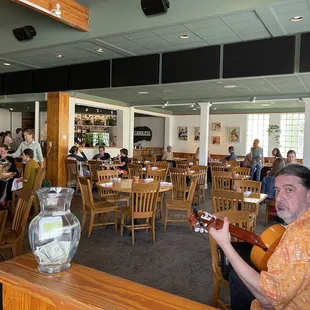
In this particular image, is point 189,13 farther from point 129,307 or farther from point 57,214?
point 129,307

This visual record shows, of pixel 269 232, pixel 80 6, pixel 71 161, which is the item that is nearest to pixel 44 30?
pixel 80 6

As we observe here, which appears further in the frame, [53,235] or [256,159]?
[256,159]

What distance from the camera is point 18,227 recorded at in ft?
10.8

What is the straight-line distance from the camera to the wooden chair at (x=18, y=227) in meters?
3.12

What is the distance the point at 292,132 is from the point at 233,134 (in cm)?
238

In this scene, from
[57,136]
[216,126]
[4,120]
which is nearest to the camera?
A: [57,136]

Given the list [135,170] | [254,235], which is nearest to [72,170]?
[135,170]

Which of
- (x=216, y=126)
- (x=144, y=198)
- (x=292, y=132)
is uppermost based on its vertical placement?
(x=216, y=126)

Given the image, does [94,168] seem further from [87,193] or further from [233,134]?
[233,134]

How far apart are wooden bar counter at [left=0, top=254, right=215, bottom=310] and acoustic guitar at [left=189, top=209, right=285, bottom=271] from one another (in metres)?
0.34

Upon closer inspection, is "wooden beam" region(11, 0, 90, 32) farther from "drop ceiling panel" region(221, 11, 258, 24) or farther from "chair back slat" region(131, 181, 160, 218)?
"chair back slat" region(131, 181, 160, 218)

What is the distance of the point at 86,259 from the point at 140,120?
498 inches

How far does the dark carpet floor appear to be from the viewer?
3240 mm

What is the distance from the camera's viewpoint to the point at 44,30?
5.41 m
